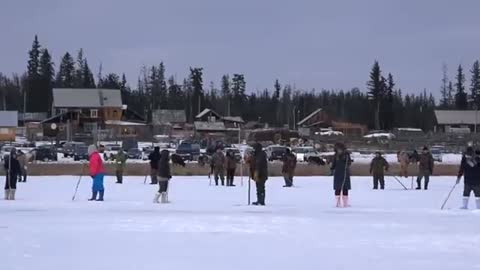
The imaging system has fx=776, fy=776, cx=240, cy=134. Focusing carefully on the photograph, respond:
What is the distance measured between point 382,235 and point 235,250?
9.45 ft

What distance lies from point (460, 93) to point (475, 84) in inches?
132

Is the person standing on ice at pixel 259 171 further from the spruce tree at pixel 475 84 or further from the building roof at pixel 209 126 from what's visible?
the spruce tree at pixel 475 84

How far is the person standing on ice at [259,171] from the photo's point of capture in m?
18.3

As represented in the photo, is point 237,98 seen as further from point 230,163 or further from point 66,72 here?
point 230,163

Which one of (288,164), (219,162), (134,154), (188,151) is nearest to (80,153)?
(134,154)

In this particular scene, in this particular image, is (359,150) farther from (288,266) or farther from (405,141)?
(288,266)

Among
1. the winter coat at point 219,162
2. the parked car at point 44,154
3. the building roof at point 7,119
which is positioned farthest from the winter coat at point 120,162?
the building roof at point 7,119

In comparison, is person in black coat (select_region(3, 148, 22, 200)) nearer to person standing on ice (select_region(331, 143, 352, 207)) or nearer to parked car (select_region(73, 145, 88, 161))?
person standing on ice (select_region(331, 143, 352, 207))

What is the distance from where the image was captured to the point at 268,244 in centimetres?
1066

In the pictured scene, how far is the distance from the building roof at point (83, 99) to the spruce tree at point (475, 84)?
68463mm

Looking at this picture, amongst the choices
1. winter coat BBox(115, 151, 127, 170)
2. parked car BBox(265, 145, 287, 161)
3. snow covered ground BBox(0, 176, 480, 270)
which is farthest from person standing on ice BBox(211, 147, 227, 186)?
parked car BBox(265, 145, 287, 161)

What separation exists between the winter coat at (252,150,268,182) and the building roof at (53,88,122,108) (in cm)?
8788

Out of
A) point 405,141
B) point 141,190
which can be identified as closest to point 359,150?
point 405,141

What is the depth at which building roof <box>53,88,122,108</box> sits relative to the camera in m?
104
